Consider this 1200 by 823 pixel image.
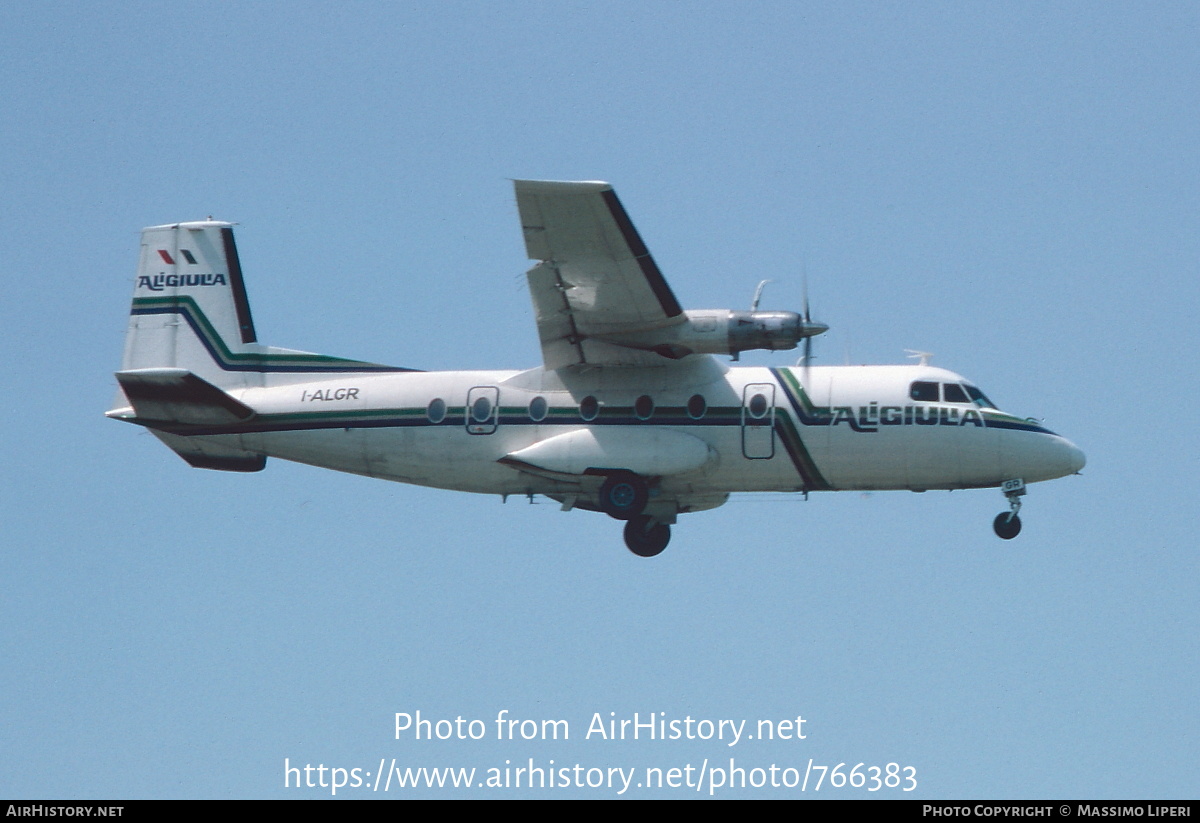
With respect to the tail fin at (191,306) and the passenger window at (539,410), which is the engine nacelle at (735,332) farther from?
the tail fin at (191,306)

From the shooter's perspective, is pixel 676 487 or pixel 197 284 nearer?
pixel 676 487

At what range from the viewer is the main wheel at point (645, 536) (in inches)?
944

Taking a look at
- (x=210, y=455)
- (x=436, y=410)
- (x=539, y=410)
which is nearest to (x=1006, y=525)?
(x=539, y=410)

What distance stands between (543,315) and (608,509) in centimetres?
275

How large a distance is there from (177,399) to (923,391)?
10172 mm

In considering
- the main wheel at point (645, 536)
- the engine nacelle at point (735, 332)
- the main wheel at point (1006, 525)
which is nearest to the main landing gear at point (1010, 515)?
the main wheel at point (1006, 525)

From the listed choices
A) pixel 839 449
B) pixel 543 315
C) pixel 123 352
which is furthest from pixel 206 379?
pixel 839 449

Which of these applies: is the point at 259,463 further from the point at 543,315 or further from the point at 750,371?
the point at 750,371

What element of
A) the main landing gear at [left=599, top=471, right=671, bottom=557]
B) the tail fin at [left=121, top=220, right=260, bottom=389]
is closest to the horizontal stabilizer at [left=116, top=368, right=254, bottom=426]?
the tail fin at [left=121, top=220, right=260, bottom=389]

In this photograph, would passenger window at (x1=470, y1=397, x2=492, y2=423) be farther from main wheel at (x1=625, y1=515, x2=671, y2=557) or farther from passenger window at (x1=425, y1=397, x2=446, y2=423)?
main wheel at (x1=625, y1=515, x2=671, y2=557)

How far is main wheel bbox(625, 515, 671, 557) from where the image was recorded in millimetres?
23984

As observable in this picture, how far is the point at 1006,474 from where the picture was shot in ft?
74.0

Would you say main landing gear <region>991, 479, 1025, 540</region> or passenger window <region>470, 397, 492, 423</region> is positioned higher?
passenger window <region>470, 397, 492, 423</region>

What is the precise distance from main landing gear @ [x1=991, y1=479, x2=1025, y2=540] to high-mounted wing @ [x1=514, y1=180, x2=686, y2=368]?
4.84 metres
